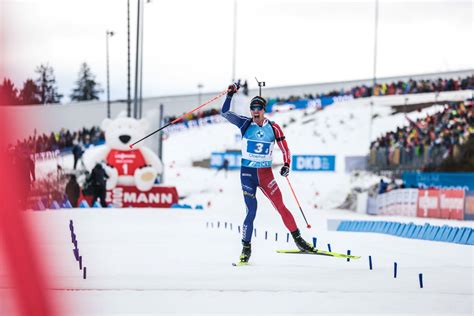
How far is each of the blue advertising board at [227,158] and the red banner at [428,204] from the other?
674 inches

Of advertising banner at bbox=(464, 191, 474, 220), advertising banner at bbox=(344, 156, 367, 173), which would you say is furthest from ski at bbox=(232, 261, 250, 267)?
advertising banner at bbox=(344, 156, 367, 173)

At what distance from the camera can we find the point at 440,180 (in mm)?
25688

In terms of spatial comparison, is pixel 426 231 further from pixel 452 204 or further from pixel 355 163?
pixel 355 163

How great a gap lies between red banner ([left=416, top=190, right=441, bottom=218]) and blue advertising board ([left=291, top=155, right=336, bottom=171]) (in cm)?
1378

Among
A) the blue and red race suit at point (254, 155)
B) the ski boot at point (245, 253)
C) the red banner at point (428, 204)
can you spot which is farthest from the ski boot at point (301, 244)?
the red banner at point (428, 204)

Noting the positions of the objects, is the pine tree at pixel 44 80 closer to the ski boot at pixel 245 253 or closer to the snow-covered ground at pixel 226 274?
the snow-covered ground at pixel 226 274

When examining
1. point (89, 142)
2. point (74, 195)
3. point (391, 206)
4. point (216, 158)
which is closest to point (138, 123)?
point (74, 195)

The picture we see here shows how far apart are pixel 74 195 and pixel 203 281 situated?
14885 millimetres

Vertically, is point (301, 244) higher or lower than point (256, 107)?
lower

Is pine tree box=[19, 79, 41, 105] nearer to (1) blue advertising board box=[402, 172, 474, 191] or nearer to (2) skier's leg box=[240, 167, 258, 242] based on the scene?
(2) skier's leg box=[240, 167, 258, 242]

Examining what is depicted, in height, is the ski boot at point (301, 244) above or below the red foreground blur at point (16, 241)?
below

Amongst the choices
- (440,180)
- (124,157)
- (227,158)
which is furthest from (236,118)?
(227,158)

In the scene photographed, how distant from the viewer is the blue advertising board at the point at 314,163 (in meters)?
38.0

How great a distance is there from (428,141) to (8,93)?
113 feet
